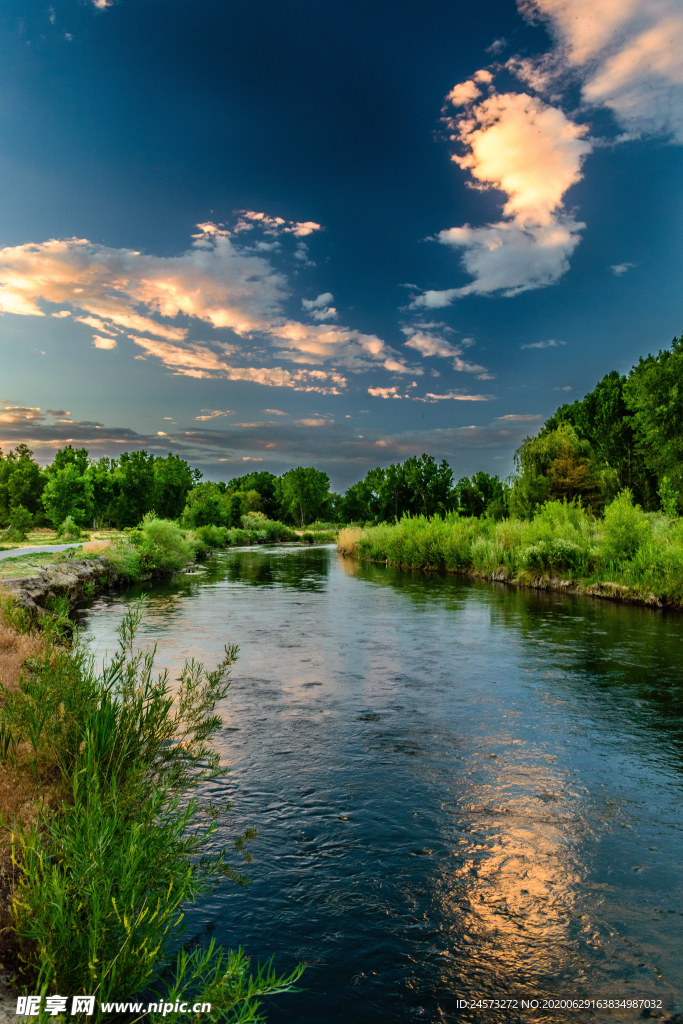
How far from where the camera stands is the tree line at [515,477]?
39.3 metres

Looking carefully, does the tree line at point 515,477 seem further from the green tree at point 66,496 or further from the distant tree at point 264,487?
the distant tree at point 264,487

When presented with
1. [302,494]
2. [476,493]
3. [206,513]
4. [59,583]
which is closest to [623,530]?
[59,583]

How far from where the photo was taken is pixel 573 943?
3.84 m

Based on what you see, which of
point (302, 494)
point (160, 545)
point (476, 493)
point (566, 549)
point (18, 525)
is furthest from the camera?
point (302, 494)

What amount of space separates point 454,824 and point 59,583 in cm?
1427

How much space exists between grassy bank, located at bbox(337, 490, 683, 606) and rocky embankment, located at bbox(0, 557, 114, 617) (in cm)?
1632

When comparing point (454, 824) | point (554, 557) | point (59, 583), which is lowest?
point (454, 824)

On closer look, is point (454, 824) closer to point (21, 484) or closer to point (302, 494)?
point (21, 484)

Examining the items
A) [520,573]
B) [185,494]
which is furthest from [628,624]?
[185,494]

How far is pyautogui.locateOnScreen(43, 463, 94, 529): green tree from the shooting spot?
2242 inches

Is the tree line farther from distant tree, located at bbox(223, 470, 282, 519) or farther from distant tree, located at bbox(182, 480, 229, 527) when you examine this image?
distant tree, located at bbox(223, 470, 282, 519)

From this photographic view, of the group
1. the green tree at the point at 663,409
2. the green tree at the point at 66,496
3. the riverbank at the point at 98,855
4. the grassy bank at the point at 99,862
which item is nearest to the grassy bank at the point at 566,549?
the green tree at the point at 663,409

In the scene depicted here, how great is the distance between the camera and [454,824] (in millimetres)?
5344

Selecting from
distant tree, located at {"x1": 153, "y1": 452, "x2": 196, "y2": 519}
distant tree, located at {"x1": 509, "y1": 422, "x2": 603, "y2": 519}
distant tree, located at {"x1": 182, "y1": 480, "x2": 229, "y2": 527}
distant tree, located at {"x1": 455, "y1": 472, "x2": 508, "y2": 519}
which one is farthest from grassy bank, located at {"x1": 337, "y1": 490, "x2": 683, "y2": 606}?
distant tree, located at {"x1": 153, "y1": 452, "x2": 196, "y2": 519}
